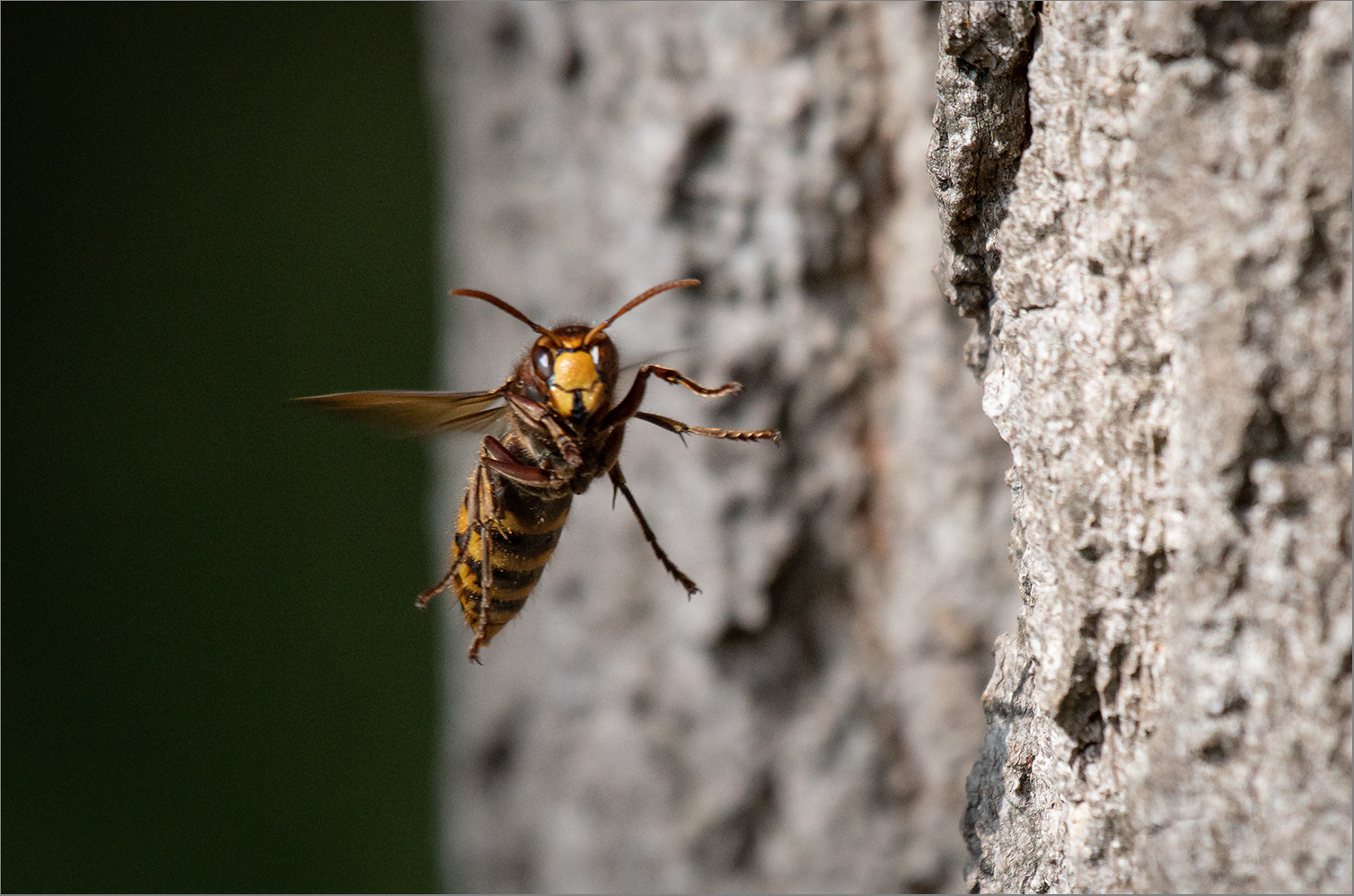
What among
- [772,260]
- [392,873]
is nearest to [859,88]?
[772,260]

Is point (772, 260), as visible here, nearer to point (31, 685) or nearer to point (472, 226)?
point (472, 226)

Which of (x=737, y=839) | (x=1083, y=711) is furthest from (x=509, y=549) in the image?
(x=737, y=839)

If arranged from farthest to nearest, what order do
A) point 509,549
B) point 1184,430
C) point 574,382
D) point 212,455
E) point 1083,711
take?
point 212,455, point 509,549, point 574,382, point 1083,711, point 1184,430

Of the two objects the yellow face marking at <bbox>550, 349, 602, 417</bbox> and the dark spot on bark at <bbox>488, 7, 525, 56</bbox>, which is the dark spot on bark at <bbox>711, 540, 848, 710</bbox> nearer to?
the yellow face marking at <bbox>550, 349, 602, 417</bbox>

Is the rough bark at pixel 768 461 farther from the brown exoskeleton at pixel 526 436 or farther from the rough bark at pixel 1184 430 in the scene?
the rough bark at pixel 1184 430

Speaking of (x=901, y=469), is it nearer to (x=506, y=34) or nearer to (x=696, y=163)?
(x=696, y=163)

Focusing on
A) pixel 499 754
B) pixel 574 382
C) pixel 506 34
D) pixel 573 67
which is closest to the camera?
pixel 574 382

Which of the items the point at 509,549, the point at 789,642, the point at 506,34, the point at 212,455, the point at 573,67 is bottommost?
the point at 789,642

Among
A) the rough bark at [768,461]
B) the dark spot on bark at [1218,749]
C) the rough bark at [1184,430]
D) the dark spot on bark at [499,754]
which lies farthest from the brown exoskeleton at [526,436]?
the dark spot on bark at [499,754]
